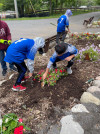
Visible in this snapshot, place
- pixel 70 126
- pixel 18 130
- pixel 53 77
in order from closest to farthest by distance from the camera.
A: pixel 18 130 → pixel 70 126 → pixel 53 77

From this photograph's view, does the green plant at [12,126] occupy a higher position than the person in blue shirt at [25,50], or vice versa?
the person in blue shirt at [25,50]

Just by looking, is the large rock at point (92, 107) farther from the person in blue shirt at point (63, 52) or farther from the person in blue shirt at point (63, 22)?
the person in blue shirt at point (63, 22)

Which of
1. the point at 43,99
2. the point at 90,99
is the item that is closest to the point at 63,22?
the point at 43,99

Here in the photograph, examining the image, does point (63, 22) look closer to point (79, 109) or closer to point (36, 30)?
point (79, 109)

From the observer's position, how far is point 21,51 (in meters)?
2.82

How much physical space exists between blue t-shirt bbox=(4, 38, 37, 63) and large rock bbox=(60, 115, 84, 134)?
1.41 m

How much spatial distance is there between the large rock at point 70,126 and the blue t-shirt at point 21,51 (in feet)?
4.63

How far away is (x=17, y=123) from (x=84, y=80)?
2.11 meters

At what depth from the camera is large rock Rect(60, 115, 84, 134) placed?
202 cm

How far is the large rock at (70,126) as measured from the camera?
6.63 feet

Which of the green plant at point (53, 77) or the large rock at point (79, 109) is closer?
the large rock at point (79, 109)

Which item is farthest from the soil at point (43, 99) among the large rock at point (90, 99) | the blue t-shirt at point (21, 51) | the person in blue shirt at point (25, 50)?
the blue t-shirt at point (21, 51)

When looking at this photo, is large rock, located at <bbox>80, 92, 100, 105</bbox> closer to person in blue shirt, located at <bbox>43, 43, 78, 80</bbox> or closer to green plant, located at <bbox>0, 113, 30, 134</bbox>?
A: person in blue shirt, located at <bbox>43, 43, 78, 80</bbox>

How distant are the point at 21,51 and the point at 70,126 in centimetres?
181
